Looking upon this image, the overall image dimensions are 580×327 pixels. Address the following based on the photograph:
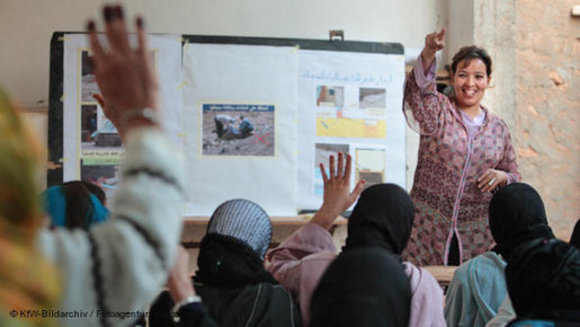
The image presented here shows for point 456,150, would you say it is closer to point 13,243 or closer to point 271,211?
point 271,211

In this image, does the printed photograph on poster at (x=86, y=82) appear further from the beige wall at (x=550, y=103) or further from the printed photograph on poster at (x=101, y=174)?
the beige wall at (x=550, y=103)

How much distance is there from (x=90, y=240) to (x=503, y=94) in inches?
163

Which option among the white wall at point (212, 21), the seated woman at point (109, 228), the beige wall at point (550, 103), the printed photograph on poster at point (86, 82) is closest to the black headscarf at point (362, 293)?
the seated woman at point (109, 228)

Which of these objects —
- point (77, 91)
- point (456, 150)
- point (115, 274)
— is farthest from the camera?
point (77, 91)

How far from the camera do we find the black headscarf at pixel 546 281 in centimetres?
150

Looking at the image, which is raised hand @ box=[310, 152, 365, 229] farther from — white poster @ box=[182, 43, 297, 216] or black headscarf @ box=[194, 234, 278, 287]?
white poster @ box=[182, 43, 297, 216]

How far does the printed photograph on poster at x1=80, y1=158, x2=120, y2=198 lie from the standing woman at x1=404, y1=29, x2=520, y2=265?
2.18 metres

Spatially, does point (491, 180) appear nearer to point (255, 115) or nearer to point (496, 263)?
point (496, 263)

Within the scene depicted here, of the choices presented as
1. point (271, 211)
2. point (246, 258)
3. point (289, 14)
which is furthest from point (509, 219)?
point (289, 14)

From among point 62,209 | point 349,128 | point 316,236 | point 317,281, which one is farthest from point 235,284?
point 349,128

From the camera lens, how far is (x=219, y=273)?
184 cm

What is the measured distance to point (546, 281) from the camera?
5.03 feet

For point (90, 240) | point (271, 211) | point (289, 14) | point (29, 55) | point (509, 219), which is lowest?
point (271, 211)

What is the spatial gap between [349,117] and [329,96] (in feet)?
0.70
